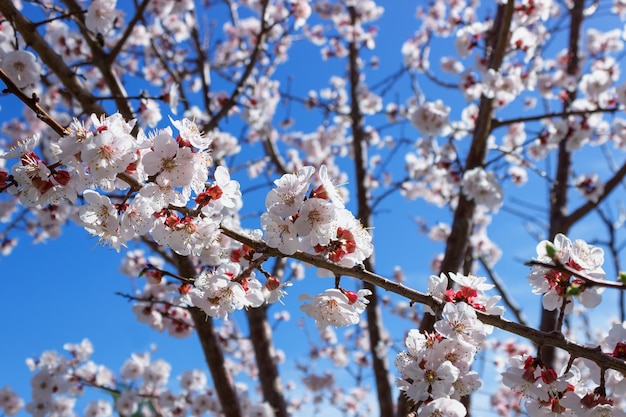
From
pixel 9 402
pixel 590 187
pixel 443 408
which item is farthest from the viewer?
pixel 9 402

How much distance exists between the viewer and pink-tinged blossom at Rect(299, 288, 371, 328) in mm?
1615

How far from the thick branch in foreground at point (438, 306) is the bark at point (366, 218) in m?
2.08

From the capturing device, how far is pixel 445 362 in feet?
4.64

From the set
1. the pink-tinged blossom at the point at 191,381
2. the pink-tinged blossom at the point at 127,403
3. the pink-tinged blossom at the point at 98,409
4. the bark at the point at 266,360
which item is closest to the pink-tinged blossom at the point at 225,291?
the bark at the point at 266,360

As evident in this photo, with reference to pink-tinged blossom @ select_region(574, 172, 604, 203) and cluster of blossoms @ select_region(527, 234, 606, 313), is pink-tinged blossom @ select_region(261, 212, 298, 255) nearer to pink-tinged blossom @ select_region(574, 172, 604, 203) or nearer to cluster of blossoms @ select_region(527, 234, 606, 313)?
cluster of blossoms @ select_region(527, 234, 606, 313)

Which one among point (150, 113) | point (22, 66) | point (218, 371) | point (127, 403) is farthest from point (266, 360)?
point (22, 66)

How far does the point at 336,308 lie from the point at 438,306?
0.32 metres

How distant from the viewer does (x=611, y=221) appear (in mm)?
5004

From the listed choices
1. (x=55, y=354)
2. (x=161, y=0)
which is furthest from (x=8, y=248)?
(x=161, y=0)

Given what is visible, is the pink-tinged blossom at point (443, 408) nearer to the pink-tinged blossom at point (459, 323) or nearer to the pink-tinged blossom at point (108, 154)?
the pink-tinged blossom at point (459, 323)

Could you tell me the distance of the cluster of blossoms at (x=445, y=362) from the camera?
54.6 inches

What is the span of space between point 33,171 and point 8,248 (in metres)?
5.16

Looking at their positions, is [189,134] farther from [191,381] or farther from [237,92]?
[191,381]

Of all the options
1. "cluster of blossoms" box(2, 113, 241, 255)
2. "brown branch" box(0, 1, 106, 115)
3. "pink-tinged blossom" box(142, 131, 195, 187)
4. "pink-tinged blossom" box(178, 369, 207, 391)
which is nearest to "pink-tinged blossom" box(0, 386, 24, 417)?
"pink-tinged blossom" box(178, 369, 207, 391)
